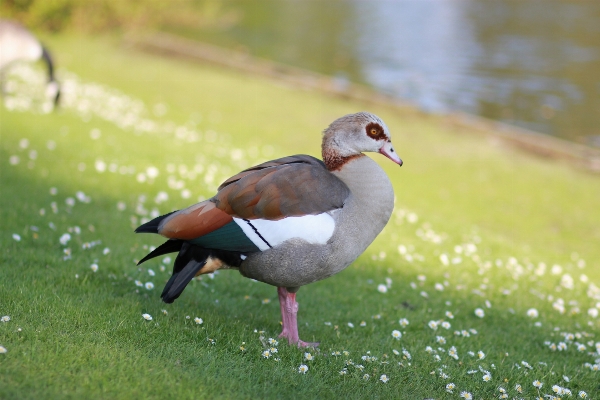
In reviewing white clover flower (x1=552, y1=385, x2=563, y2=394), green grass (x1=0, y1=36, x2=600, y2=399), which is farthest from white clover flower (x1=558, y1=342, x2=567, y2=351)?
white clover flower (x1=552, y1=385, x2=563, y2=394)

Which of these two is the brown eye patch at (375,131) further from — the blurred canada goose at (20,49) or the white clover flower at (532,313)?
the blurred canada goose at (20,49)

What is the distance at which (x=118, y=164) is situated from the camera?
1018 cm

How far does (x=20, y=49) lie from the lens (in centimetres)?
1358

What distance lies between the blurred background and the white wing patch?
15.6m

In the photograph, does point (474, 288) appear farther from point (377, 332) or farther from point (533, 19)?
point (533, 19)

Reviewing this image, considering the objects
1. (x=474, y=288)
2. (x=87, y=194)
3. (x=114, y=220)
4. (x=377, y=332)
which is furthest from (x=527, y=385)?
(x=87, y=194)

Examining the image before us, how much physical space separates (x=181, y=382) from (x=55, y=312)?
1.35 m

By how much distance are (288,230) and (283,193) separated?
0.95 feet

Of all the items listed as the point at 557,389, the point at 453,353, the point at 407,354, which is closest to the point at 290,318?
the point at 407,354

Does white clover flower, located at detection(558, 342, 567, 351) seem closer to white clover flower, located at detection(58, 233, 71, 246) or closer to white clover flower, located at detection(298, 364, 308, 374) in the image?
white clover flower, located at detection(298, 364, 308, 374)

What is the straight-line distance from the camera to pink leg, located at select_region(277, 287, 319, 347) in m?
5.20

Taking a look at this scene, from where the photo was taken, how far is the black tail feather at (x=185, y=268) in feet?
15.3

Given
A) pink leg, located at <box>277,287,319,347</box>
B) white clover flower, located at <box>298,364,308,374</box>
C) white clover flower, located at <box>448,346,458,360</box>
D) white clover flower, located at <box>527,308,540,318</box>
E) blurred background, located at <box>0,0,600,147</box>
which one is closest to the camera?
white clover flower, located at <box>298,364,308,374</box>

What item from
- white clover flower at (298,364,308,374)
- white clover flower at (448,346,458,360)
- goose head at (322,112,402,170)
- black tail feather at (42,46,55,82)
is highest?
black tail feather at (42,46,55,82)
